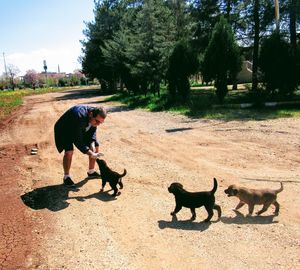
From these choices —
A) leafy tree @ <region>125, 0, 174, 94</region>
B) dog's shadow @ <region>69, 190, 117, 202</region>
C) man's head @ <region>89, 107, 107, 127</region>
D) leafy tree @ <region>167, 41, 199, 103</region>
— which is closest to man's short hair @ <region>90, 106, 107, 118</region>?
man's head @ <region>89, 107, 107, 127</region>

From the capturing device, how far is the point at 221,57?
21609 millimetres

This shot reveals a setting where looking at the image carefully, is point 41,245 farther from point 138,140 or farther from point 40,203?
point 138,140

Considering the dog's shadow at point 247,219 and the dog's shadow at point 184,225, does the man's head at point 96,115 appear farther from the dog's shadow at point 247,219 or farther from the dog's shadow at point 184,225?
the dog's shadow at point 247,219

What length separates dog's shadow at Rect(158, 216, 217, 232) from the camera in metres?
5.86

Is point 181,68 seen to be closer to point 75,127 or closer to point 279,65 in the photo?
point 279,65

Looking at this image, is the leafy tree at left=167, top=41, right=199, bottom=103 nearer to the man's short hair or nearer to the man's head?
the man's head

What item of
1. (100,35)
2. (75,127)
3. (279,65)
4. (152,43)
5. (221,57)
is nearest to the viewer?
(75,127)

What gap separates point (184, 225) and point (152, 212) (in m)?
0.77

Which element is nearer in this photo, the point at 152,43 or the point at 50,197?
the point at 50,197

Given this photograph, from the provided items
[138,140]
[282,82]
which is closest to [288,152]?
[138,140]

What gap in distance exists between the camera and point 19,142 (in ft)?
48.5

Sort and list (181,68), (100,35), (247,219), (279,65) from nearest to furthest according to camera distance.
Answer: (247,219) < (279,65) < (181,68) < (100,35)

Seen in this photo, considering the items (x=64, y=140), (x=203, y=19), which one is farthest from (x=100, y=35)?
(x=64, y=140)

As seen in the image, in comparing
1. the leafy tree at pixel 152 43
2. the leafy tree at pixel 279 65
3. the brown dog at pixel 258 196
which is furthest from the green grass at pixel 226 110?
the brown dog at pixel 258 196
